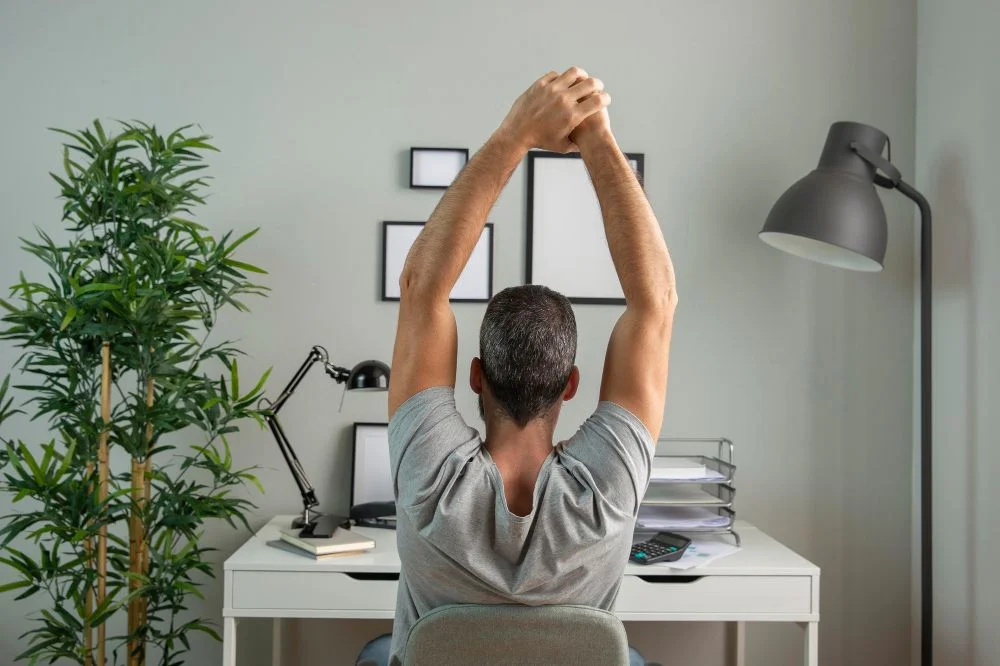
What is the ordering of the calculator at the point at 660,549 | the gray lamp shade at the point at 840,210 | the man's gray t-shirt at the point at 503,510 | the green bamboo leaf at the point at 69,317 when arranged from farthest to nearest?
the gray lamp shade at the point at 840,210, the calculator at the point at 660,549, the green bamboo leaf at the point at 69,317, the man's gray t-shirt at the point at 503,510

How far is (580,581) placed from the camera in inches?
46.6

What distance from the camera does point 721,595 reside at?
2.29 metres

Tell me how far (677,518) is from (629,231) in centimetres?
146

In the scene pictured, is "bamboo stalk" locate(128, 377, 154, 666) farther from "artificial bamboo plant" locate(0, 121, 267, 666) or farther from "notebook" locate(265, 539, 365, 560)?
"notebook" locate(265, 539, 365, 560)

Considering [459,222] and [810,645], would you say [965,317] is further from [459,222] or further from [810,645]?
[459,222]

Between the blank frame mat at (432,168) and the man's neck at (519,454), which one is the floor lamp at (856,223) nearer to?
the blank frame mat at (432,168)

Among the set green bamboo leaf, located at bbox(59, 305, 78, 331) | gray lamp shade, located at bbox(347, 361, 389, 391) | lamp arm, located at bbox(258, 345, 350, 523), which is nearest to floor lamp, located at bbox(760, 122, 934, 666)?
gray lamp shade, located at bbox(347, 361, 389, 391)

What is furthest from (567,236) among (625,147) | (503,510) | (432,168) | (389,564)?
(503,510)

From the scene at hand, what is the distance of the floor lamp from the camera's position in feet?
7.94

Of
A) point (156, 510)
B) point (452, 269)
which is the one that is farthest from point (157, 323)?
point (452, 269)

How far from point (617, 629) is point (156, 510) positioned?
62.4 inches

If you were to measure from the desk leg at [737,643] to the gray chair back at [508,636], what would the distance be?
68.8 inches

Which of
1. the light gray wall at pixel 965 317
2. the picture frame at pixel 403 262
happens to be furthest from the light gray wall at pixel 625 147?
the light gray wall at pixel 965 317

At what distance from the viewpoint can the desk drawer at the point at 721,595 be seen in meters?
2.28
